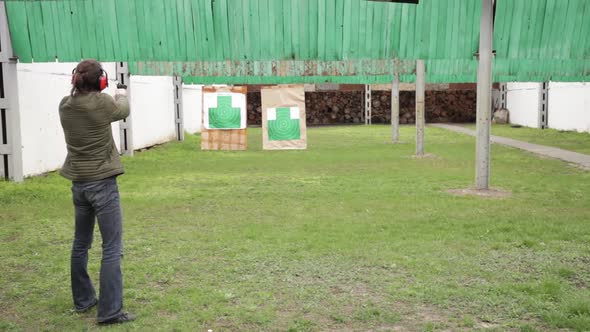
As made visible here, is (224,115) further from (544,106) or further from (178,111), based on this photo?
(544,106)

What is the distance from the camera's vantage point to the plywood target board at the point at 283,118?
16.3 meters

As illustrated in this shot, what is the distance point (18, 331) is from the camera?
3465 millimetres

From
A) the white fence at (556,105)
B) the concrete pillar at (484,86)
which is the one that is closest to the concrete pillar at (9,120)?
the concrete pillar at (484,86)

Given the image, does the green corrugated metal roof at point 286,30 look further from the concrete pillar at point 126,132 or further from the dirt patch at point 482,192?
the concrete pillar at point 126,132

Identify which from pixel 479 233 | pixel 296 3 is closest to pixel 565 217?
pixel 479 233

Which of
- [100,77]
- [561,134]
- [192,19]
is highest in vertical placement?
[192,19]

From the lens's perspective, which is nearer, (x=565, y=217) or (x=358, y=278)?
(x=358, y=278)

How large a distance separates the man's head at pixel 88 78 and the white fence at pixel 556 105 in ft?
64.8

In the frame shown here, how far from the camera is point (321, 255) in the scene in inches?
198

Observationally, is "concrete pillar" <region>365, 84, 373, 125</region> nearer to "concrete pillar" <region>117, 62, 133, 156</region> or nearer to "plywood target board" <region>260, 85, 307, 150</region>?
"plywood target board" <region>260, 85, 307, 150</region>

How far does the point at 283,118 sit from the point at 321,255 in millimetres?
11767

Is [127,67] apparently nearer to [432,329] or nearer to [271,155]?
[271,155]

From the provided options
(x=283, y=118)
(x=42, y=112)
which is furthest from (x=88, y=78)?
(x=283, y=118)

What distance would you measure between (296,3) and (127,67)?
652 cm
